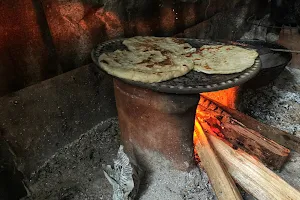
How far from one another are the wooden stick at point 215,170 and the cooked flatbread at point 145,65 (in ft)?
2.61

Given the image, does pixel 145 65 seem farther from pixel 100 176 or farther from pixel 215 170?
pixel 100 176

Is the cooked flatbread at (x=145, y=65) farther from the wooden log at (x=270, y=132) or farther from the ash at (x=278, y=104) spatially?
the ash at (x=278, y=104)

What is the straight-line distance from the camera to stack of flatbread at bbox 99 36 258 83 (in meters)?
2.11

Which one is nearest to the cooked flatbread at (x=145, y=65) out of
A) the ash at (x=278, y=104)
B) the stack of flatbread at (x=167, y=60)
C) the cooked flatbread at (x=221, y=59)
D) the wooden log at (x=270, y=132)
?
the stack of flatbread at (x=167, y=60)

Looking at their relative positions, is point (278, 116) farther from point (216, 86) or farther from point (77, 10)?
point (77, 10)

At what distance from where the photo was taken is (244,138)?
283 centimetres

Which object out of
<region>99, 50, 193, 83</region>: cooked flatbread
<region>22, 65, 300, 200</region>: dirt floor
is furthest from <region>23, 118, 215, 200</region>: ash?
<region>99, 50, 193, 83</region>: cooked flatbread

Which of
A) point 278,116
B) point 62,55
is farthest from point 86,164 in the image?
point 278,116

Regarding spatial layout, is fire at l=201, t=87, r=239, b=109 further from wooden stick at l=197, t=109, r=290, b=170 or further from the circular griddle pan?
the circular griddle pan

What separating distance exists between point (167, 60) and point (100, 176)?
4.55ft

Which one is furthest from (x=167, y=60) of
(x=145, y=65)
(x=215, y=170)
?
(x=215, y=170)

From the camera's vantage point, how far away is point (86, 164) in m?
2.94

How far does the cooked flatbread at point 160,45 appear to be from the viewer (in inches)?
105

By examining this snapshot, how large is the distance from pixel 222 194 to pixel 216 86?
38.1 inches
